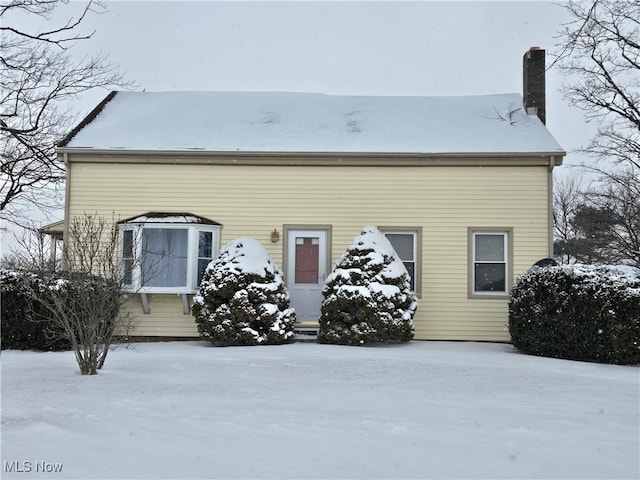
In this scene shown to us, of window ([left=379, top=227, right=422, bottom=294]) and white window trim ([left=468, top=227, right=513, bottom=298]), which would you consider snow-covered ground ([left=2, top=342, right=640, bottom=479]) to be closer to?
white window trim ([left=468, top=227, right=513, bottom=298])

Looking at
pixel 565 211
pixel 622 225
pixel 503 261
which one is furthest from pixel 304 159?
pixel 565 211

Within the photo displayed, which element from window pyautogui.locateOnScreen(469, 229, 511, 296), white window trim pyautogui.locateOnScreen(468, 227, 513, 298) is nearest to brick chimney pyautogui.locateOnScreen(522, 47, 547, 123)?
white window trim pyautogui.locateOnScreen(468, 227, 513, 298)

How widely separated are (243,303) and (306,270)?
2.33m

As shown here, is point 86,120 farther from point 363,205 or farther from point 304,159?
point 363,205

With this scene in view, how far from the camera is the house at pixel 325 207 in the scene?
14.3 metres

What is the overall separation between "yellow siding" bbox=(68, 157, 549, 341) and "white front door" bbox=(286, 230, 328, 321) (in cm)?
27

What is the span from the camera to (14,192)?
25188 millimetres

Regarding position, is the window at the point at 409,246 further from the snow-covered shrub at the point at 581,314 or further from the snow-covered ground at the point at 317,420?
the snow-covered ground at the point at 317,420

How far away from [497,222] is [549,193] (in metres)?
1.28

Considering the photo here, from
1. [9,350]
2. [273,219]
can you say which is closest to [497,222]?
[273,219]

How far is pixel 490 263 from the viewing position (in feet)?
47.4

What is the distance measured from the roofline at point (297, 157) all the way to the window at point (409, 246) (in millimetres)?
1487

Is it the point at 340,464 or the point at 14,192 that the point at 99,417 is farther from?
the point at 14,192

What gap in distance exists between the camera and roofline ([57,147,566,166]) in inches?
565
